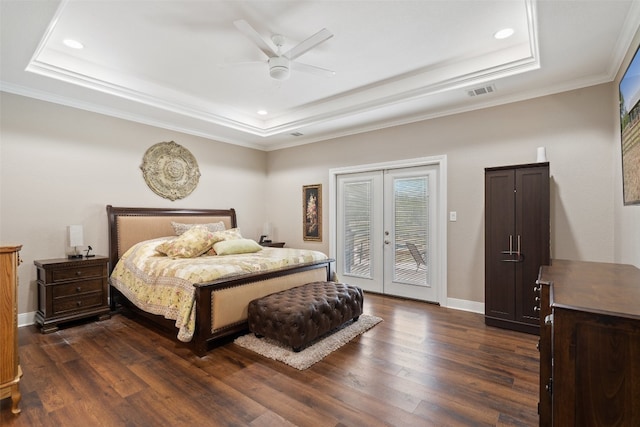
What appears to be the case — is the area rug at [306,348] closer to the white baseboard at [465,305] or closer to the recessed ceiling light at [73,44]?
the white baseboard at [465,305]

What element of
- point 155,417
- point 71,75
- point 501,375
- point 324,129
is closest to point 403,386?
point 501,375

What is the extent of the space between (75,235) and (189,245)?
1285mm

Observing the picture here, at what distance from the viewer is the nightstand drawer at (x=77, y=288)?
332 centimetres

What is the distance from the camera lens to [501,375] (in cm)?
235

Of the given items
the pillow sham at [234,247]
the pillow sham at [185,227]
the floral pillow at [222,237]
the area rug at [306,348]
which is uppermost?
the pillow sham at [185,227]

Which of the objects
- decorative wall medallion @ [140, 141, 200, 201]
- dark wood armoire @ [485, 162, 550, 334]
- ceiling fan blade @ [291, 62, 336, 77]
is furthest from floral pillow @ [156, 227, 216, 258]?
dark wood armoire @ [485, 162, 550, 334]

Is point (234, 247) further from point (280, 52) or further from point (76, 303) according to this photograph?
point (280, 52)

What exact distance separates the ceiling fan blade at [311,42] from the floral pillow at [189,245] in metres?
2.37

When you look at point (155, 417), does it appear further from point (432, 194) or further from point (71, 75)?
point (432, 194)

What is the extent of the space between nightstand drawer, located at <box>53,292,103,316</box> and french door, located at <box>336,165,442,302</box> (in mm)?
3450

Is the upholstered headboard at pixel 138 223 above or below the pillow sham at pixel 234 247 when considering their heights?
above

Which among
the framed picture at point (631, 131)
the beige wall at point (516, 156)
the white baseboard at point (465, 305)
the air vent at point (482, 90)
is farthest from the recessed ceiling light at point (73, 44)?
the white baseboard at point (465, 305)

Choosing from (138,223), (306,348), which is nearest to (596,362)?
(306,348)

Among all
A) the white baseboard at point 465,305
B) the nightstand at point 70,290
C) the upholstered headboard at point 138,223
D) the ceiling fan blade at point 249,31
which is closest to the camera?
the ceiling fan blade at point 249,31
